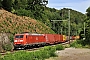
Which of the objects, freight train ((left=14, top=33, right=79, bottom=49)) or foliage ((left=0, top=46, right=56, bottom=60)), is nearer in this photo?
foliage ((left=0, top=46, right=56, bottom=60))

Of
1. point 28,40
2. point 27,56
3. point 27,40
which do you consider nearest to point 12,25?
point 28,40

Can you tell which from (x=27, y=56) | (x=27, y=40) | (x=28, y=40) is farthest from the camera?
(x=28, y=40)

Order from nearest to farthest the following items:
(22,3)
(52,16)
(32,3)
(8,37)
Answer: (8,37)
(22,3)
(32,3)
(52,16)

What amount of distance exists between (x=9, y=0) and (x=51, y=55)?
141ft

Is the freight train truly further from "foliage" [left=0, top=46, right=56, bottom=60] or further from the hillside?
"foliage" [left=0, top=46, right=56, bottom=60]

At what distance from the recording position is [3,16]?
54.9 metres

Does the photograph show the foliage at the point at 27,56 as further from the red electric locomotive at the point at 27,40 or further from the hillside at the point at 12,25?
the hillside at the point at 12,25

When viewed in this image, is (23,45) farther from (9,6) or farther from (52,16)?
(52,16)

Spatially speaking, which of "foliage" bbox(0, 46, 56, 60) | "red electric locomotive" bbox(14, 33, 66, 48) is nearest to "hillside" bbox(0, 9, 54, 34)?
"red electric locomotive" bbox(14, 33, 66, 48)

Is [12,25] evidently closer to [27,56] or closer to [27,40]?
[27,40]

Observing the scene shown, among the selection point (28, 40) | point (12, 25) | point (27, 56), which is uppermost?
point (12, 25)

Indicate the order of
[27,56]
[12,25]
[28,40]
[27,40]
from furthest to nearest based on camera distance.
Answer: [12,25] → [28,40] → [27,40] → [27,56]

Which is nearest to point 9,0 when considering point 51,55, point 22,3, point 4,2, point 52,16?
point 4,2

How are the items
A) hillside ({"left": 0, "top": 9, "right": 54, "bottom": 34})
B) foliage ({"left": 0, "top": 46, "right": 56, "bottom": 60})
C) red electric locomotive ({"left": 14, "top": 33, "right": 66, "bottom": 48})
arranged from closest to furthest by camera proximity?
foliage ({"left": 0, "top": 46, "right": 56, "bottom": 60}), red electric locomotive ({"left": 14, "top": 33, "right": 66, "bottom": 48}), hillside ({"left": 0, "top": 9, "right": 54, "bottom": 34})
